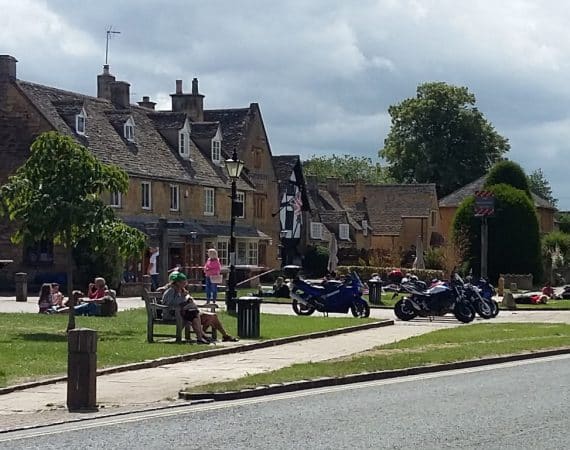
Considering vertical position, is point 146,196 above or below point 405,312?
above

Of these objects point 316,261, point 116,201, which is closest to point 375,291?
point 116,201

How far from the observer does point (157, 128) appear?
5906 centimetres

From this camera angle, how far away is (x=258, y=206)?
2645 inches

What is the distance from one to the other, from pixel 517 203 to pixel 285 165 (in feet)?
69.2

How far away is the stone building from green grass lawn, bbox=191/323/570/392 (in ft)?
56.6

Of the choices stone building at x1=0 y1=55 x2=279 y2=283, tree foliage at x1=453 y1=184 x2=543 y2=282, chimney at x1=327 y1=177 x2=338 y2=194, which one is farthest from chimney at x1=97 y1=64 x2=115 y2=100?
chimney at x1=327 y1=177 x2=338 y2=194

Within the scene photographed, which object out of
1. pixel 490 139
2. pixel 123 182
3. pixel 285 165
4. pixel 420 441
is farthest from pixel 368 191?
pixel 420 441

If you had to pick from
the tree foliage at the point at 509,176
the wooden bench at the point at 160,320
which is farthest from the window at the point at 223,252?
the wooden bench at the point at 160,320

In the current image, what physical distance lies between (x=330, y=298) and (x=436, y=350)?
11.4 metres

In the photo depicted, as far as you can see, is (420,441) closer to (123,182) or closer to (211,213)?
(123,182)

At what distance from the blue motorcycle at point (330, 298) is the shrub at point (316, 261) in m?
41.2

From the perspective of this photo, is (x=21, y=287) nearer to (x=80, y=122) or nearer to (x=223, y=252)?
(x=80, y=122)

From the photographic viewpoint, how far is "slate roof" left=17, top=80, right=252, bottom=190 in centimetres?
4991

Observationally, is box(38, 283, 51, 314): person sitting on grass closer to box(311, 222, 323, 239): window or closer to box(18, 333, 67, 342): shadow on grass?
box(18, 333, 67, 342): shadow on grass
